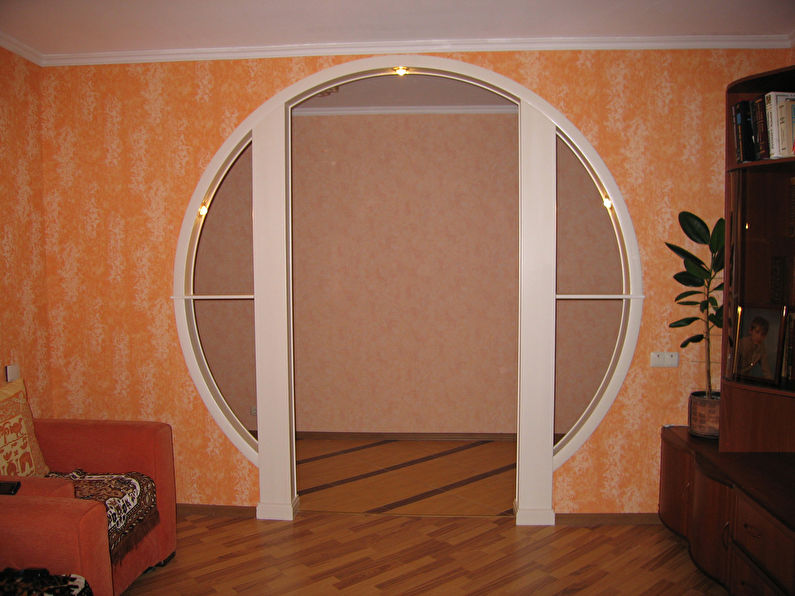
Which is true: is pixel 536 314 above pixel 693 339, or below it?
above

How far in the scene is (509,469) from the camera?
4004mm

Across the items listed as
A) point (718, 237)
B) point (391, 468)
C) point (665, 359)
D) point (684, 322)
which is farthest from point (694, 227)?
point (391, 468)

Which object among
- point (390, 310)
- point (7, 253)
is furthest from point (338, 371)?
point (7, 253)

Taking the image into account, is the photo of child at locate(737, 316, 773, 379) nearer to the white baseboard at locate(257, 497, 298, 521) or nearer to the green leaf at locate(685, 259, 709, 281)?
the green leaf at locate(685, 259, 709, 281)

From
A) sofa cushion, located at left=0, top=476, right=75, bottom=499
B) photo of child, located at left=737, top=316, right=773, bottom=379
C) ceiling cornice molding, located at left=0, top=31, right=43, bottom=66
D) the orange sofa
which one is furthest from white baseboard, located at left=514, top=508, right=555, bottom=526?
ceiling cornice molding, located at left=0, top=31, right=43, bottom=66

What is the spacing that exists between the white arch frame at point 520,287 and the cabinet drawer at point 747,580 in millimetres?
920

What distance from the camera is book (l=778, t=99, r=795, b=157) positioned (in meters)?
2.33

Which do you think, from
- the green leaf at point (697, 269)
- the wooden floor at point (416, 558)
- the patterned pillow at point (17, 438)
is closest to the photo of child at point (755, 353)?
the green leaf at point (697, 269)

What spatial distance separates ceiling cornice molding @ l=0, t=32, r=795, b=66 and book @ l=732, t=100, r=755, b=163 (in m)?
0.66

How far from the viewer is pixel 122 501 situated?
7.88 ft

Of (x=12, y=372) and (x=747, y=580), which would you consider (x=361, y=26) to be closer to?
(x=12, y=372)

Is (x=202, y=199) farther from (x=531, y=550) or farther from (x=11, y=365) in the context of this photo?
(x=531, y=550)

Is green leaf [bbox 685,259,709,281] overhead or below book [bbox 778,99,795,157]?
below

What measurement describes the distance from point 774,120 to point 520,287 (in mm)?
1369
